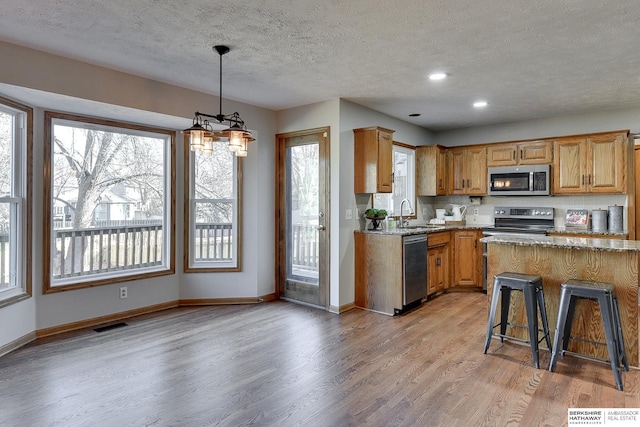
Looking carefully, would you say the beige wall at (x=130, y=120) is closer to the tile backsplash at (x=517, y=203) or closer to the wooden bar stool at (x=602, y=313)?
the tile backsplash at (x=517, y=203)

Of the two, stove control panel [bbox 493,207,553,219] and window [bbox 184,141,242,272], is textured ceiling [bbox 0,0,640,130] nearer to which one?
window [bbox 184,141,242,272]

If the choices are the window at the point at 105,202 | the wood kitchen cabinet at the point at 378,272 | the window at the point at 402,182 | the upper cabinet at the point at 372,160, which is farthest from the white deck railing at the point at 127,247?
the window at the point at 402,182

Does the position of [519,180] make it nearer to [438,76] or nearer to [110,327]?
[438,76]

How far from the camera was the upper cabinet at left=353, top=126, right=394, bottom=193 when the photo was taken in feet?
14.7

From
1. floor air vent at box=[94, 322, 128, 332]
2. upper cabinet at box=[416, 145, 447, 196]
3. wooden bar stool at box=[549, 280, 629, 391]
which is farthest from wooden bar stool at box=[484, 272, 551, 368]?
floor air vent at box=[94, 322, 128, 332]

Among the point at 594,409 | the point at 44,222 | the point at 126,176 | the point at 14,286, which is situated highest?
the point at 126,176

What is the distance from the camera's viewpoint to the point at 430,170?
5.87 metres

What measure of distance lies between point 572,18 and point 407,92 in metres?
1.84

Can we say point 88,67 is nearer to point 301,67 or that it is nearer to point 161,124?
point 161,124

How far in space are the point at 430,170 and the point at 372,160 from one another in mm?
1747

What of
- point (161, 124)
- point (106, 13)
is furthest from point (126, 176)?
point (106, 13)

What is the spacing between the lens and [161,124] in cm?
431

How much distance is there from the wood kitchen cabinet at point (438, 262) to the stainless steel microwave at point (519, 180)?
106cm

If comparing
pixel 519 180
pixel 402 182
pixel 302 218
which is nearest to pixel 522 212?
pixel 519 180
